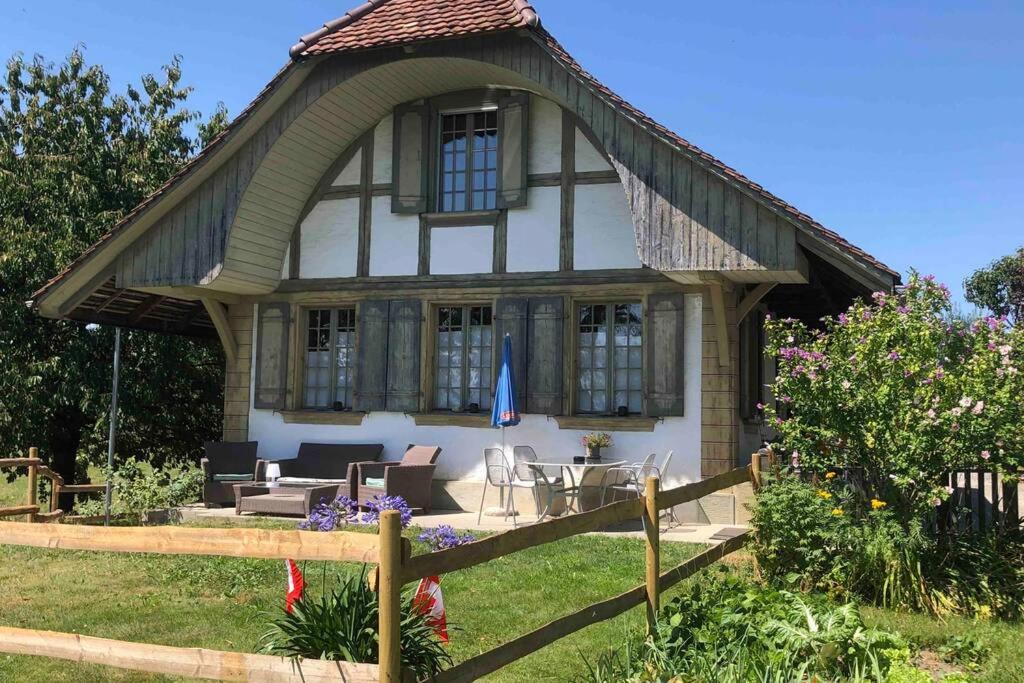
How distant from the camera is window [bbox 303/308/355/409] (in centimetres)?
1228

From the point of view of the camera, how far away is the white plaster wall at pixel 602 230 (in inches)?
428

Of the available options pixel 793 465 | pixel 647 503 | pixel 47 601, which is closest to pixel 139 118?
pixel 47 601

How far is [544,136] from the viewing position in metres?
11.4

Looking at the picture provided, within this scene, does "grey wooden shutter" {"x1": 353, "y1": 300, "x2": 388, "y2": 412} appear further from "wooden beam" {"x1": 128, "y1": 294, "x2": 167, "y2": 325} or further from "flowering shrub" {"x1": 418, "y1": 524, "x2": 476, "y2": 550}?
"flowering shrub" {"x1": 418, "y1": 524, "x2": 476, "y2": 550}

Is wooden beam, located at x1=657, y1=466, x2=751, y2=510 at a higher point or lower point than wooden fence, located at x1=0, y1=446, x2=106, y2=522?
higher

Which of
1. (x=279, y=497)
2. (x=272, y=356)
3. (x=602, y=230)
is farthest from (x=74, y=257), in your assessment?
(x=602, y=230)

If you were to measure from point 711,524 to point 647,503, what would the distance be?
18.8 feet

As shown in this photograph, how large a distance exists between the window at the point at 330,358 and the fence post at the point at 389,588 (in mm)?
9171

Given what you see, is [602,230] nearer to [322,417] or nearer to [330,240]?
[330,240]

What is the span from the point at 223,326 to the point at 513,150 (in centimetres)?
431

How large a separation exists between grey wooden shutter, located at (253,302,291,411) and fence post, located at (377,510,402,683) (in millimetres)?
9458

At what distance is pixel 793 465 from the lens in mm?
7145

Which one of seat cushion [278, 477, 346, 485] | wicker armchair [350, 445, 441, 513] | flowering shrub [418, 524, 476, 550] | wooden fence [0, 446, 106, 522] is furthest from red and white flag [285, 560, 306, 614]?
seat cushion [278, 477, 346, 485]

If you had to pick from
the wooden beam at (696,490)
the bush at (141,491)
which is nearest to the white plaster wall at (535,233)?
the bush at (141,491)
